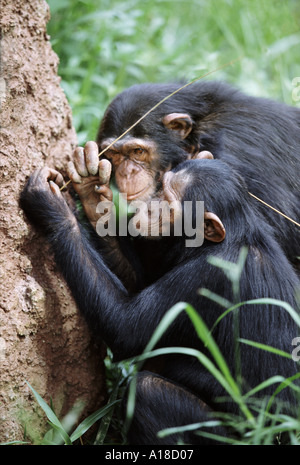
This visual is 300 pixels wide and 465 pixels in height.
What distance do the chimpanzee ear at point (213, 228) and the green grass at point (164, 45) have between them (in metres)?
1.98

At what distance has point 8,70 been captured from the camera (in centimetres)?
329

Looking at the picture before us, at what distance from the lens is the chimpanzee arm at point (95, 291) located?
10.4 ft

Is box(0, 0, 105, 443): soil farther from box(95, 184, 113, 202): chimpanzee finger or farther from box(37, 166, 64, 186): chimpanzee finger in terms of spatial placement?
box(95, 184, 113, 202): chimpanzee finger

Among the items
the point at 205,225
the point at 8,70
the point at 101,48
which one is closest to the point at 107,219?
the point at 205,225

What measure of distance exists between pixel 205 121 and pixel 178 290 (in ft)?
4.61

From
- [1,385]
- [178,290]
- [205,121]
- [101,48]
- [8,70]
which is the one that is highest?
[101,48]

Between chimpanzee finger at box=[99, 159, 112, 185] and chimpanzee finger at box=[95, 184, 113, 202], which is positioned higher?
chimpanzee finger at box=[99, 159, 112, 185]

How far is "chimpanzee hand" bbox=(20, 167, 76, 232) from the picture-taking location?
3.23m

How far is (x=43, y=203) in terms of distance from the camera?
3229 millimetres

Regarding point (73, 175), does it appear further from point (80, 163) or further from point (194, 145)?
point (194, 145)

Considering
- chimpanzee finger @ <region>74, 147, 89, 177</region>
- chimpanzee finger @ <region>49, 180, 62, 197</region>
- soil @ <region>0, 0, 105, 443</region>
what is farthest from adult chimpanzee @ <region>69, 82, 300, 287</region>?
soil @ <region>0, 0, 105, 443</region>

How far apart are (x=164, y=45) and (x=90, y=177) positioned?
3.86 metres

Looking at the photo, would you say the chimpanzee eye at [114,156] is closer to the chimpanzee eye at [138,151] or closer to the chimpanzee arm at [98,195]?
the chimpanzee eye at [138,151]
